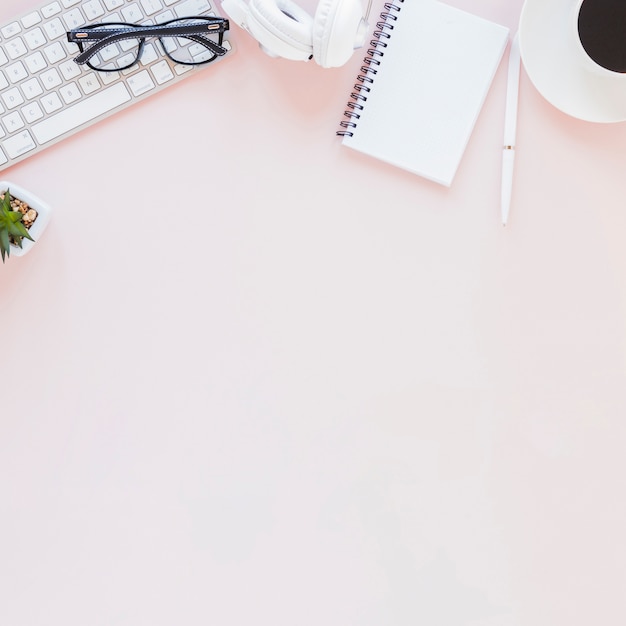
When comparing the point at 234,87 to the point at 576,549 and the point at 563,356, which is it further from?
the point at 576,549

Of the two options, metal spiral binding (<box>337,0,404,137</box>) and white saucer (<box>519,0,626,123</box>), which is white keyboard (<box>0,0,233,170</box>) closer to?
metal spiral binding (<box>337,0,404,137</box>)

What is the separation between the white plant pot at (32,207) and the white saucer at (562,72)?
2.11 feet

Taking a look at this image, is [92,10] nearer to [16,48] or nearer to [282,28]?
[16,48]

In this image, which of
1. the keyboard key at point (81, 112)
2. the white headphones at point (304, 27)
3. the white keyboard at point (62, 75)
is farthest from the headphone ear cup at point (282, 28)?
the keyboard key at point (81, 112)

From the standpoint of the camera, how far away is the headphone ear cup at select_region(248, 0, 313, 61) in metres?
0.79

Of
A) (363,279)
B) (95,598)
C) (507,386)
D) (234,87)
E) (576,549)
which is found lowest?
(95,598)

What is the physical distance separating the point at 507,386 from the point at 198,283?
18.2 inches

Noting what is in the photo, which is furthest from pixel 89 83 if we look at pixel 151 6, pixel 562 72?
pixel 562 72

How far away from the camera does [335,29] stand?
2.57 ft

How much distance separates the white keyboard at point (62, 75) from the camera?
887 millimetres

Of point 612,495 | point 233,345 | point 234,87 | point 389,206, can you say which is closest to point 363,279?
point 389,206

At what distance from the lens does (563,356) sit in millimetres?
955

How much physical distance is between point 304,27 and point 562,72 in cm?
33

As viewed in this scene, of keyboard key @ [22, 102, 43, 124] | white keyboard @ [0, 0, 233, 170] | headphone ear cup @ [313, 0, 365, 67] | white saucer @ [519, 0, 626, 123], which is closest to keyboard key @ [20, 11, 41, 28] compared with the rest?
white keyboard @ [0, 0, 233, 170]
